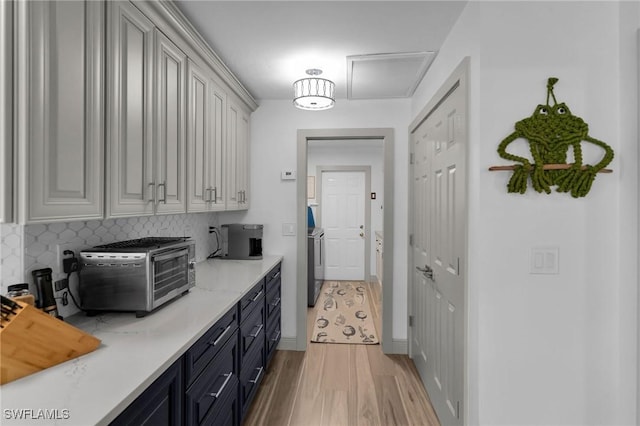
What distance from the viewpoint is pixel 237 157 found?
293 centimetres

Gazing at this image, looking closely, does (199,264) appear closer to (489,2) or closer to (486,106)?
(486,106)

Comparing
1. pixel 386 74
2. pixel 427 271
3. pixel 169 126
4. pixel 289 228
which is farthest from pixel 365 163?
pixel 169 126

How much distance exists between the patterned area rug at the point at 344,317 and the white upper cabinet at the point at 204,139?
6.26 feet

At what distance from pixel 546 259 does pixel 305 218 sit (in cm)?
210

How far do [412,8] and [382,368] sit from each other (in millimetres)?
2649

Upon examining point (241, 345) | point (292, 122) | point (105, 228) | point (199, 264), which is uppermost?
point (292, 122)

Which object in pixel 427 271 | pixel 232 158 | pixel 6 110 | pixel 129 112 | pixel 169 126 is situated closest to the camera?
pixel 6 110

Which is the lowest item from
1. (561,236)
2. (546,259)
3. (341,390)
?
(341,390)

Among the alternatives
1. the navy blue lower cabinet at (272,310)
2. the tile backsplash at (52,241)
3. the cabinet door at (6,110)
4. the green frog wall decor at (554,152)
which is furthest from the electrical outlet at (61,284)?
the green frog wall decor at (554,152)

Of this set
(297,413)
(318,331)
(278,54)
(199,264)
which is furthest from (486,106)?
(318,331)

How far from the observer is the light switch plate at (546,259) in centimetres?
151

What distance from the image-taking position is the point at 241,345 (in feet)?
6.64

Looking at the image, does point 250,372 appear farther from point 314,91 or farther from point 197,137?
point 314,91

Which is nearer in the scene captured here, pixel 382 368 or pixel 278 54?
pixel 278 54
